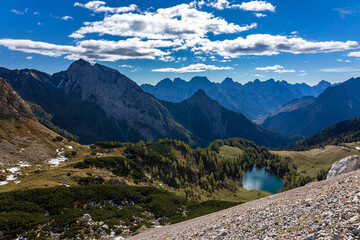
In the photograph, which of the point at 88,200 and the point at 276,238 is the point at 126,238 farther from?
the point at 276,238

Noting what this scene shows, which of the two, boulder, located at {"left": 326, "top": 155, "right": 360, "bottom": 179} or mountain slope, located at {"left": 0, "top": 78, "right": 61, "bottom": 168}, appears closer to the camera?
boulder, located at {"left": 326, "top": 155, "right": 360, "bottom": 179}

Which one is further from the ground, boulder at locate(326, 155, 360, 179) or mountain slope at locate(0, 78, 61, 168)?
mountain slope at locate(0, 78, 61, 168)

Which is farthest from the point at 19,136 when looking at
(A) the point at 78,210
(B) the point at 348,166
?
(B) the point at 348,166

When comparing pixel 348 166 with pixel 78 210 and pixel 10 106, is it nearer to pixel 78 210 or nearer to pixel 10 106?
pixel 78 210

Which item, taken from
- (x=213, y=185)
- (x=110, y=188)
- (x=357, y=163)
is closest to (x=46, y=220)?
(x=110, y=188)

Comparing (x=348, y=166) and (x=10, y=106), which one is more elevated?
(x=10, y=106)

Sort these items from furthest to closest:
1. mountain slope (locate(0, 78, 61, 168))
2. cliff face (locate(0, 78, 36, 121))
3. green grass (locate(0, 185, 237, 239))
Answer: cliff face (locate(0, 78, 36, 121)) → mountain slope (locate(0, 78, 61, 168)) → green grass (locate(0, 185, 237, 239))

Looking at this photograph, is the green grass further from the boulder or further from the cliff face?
the cliff face

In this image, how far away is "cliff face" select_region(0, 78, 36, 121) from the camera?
131 metres

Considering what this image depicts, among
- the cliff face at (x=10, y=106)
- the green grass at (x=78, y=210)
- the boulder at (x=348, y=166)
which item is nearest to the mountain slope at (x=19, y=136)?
the cliff face at (x=10, y=106)

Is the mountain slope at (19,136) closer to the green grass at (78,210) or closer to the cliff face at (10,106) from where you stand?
the cliff face at (10,106)

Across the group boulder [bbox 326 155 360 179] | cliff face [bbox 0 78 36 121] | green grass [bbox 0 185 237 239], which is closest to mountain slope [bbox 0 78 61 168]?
cliff face [bbox 0 78 36 121]

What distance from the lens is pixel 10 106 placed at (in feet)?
452

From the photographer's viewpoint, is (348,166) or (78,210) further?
(348,166)
